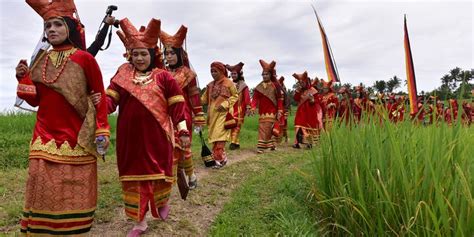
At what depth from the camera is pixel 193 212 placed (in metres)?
3.97

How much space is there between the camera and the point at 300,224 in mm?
3307

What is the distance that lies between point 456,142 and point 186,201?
9.00 ft

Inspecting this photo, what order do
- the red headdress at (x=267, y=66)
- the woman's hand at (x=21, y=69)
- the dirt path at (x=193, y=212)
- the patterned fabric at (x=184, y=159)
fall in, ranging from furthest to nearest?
the red headdress at (x=267, y=66)
the patterned fabric at (x=184, y=159)
the dirt path at (x=193, y=212)
the woman's hand at (x=21, y=69)

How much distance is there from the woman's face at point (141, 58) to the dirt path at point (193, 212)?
4.69ft

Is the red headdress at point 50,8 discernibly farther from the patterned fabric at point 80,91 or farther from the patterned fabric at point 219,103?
the patterned fabric at point 219,103

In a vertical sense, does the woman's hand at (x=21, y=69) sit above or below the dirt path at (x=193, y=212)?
above

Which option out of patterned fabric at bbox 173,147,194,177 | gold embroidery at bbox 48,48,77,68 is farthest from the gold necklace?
patterned fabric at bbox 173,147,194,177

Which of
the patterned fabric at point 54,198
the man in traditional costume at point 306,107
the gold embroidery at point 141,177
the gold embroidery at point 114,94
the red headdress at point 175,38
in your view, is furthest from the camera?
the man in traditional costume at point 306,107

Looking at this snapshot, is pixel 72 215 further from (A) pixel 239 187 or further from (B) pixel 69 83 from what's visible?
(A) pixel 239 187

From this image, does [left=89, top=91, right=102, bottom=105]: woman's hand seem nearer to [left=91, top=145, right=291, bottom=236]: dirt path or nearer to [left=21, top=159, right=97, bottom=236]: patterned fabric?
[left=21, top=159, right=97, bottom=236]: patterned fabric

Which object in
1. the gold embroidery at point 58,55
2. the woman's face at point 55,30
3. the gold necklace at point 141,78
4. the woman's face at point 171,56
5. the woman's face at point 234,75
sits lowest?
the gold necklace at point 141,78

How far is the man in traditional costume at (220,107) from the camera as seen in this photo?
21.0 feet

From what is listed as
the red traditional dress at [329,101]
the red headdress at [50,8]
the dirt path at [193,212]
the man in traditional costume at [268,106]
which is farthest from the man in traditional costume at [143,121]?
the red traditional dress at [329,101]

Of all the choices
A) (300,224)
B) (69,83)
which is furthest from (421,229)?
(69,83)
